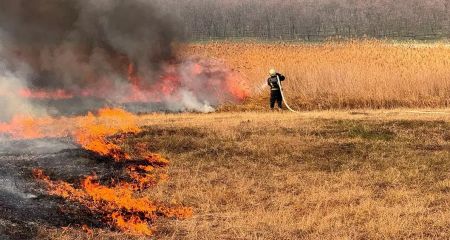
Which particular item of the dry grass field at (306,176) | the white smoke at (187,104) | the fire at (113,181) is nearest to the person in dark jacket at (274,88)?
the white smoke at (187,104)

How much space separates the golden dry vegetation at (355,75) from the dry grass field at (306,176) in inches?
124

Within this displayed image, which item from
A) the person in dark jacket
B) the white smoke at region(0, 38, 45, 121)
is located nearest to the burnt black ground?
the white smoke at region(0, 38, 45, 121)

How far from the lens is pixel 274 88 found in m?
18.7

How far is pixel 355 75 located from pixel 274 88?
390 centimetres

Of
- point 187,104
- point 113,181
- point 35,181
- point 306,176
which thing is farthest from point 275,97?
point 35,181

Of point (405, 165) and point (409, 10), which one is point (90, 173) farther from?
point (409, 10)

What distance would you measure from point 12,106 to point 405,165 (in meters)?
11.7

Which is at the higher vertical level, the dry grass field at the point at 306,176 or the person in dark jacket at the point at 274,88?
the person in dark jacket at the point at 274,88

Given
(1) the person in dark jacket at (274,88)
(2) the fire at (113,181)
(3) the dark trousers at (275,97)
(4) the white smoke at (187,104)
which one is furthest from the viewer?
(4) the white smoke at (187,104)

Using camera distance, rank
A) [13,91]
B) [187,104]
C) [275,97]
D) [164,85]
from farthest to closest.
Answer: [164,85], [187,104], [275,97], [13,91]

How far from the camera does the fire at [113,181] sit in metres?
8.03

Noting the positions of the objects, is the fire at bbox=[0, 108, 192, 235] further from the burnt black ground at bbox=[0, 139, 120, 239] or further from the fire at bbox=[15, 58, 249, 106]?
the fire at bbox=[15, 58, 249, 106]

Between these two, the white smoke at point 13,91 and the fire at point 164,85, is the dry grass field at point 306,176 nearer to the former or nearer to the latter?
the white smoke at point 13,91

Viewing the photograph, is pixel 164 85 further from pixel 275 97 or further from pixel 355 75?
pixel 355 75
